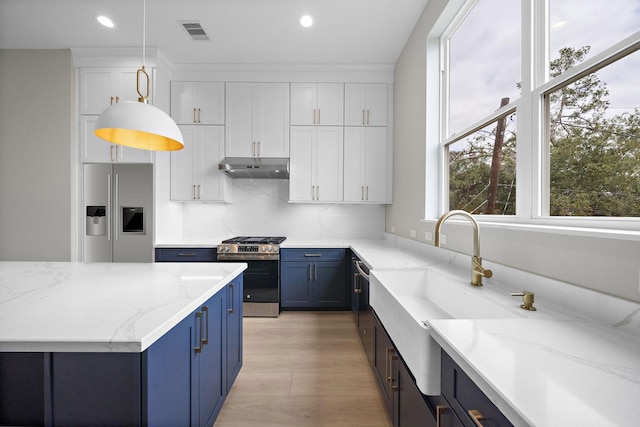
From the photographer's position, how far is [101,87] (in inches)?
134

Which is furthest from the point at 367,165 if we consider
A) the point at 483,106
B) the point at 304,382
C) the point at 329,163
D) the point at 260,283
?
the point at 304,382

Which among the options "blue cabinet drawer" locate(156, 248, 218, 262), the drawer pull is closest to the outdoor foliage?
the drawer pull

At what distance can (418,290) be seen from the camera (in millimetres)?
1929

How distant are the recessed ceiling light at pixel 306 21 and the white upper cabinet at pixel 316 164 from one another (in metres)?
1.16

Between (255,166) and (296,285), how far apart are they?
4.86 feet

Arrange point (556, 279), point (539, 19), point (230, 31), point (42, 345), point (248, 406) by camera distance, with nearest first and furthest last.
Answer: point (42, 345) → point (556, 279) → point (539, 19) → point (248, 406) → point (230, 31)

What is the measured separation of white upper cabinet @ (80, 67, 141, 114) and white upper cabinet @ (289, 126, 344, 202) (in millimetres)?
1903

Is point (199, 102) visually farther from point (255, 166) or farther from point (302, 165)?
point (302, 165)

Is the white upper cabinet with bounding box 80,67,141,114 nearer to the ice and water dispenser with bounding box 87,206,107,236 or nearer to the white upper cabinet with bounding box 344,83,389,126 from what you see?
the ice and water dispenser with bounding box 87,206,107,236

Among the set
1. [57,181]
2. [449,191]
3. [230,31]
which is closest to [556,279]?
[449,191]

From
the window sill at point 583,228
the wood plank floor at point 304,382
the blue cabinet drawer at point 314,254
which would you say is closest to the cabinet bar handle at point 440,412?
the window sill at point 583,228

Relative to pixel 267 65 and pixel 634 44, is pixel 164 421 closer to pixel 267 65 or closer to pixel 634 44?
pixel 634 44

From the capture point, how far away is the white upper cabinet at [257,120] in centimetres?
375

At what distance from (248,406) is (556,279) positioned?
1843 millimetres
